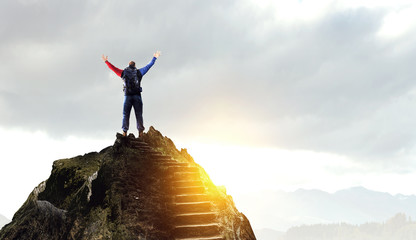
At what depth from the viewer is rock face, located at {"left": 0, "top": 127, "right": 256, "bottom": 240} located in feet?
44.1

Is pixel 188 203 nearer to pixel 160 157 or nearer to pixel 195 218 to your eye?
pixel 195 218

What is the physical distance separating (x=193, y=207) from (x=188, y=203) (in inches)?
11.3

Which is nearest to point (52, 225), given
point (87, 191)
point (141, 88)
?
point (87, 191)

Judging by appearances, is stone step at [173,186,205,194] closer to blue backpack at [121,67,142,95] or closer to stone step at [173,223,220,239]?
stone step at [173,223,220,239]

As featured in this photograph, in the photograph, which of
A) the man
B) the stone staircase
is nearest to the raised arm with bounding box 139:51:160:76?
the man

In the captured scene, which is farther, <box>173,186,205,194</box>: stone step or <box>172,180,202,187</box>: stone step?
<box>172,180,202,187</box>: stone step

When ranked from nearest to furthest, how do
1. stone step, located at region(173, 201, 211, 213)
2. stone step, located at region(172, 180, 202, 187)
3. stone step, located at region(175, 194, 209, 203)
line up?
stone step, located at region(173, 201, 211, 213), stone step, located at region(175, 194, 209, 203), stone step, located at region(172, 180, 202, 187)

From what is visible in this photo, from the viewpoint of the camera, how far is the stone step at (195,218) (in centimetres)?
1470

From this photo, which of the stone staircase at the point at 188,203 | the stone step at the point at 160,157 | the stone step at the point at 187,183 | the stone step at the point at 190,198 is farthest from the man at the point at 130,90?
the stone step at the point at 190,198

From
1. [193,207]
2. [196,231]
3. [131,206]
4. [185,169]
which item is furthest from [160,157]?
[196,231]

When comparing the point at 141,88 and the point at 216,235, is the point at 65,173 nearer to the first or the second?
the point at 141,88

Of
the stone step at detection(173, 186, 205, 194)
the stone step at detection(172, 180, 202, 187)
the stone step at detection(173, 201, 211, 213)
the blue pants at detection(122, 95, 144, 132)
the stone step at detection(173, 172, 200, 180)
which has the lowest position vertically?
the stone step at detection(173, 201, 211, 213)

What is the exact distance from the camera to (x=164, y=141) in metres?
22.7

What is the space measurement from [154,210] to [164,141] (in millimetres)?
8542
